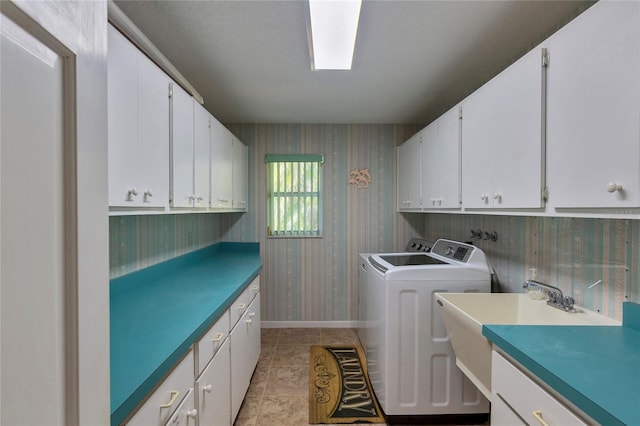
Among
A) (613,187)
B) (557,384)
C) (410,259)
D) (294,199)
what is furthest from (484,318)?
(294,199)

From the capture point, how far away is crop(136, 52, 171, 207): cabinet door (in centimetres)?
130

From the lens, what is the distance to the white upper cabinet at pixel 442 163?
200 cm

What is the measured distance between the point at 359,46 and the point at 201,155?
4.15 ft

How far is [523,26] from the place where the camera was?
1.65 m

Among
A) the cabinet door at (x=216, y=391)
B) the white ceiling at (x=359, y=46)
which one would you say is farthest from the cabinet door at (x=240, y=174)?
the cabinet door at (x=216, y=391)

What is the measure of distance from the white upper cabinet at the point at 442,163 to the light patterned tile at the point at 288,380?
182 centimetres

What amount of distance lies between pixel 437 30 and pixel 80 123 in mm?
1862

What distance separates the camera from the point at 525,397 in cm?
100

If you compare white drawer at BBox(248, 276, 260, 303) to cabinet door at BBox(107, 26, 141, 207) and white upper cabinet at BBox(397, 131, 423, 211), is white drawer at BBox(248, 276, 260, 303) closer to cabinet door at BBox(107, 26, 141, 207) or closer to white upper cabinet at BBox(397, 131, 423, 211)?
cabinet door at BBox(107, 26, 141, 207)

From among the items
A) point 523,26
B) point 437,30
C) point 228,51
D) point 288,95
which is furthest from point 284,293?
point 523,26

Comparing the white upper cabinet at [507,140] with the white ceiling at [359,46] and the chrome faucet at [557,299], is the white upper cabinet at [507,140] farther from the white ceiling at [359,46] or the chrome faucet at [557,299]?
the chrome faucet at [557,299]

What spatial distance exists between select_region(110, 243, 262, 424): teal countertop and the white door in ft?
1.62

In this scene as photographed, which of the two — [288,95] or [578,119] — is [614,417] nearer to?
[578,119]

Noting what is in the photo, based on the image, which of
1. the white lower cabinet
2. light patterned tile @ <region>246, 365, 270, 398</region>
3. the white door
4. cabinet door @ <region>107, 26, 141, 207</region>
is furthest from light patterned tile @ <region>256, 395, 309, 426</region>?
the white door
